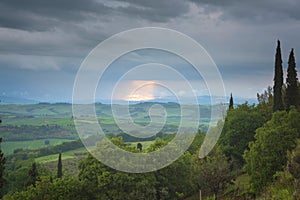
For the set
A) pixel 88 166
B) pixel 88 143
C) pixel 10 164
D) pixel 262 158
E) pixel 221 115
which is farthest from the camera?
pixel 10 164

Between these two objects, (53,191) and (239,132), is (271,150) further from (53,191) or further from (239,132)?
(53,191)

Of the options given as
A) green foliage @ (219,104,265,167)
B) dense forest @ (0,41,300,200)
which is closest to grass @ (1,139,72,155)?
dense forest @ (0,41,300,200)

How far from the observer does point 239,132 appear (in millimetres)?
57781

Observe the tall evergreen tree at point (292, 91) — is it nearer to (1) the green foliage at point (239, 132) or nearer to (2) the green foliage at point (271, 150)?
(1) the green foliage at point (239, 132)

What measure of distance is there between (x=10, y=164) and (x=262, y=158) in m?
112

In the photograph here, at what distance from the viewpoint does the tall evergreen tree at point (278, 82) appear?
5044cm

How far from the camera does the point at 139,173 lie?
43.4m

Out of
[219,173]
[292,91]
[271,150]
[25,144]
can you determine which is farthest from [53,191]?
[25,144]

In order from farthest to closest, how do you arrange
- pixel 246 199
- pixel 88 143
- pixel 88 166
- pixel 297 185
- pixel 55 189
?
pixel 88 143
pixel 88 166
pixel 55 189
pixel 246 199
pixel 297 185

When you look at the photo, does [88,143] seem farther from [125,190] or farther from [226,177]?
[226,177]

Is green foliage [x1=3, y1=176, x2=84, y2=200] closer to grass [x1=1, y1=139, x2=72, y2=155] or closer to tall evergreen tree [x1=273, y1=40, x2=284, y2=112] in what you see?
tall evergreen tree [x1=273, y1=40, x2=284, y2=112]

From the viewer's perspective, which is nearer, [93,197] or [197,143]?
[93,197]

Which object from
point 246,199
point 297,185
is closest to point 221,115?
point 246,199

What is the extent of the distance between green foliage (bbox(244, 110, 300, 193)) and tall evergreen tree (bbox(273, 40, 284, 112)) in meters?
11.4
